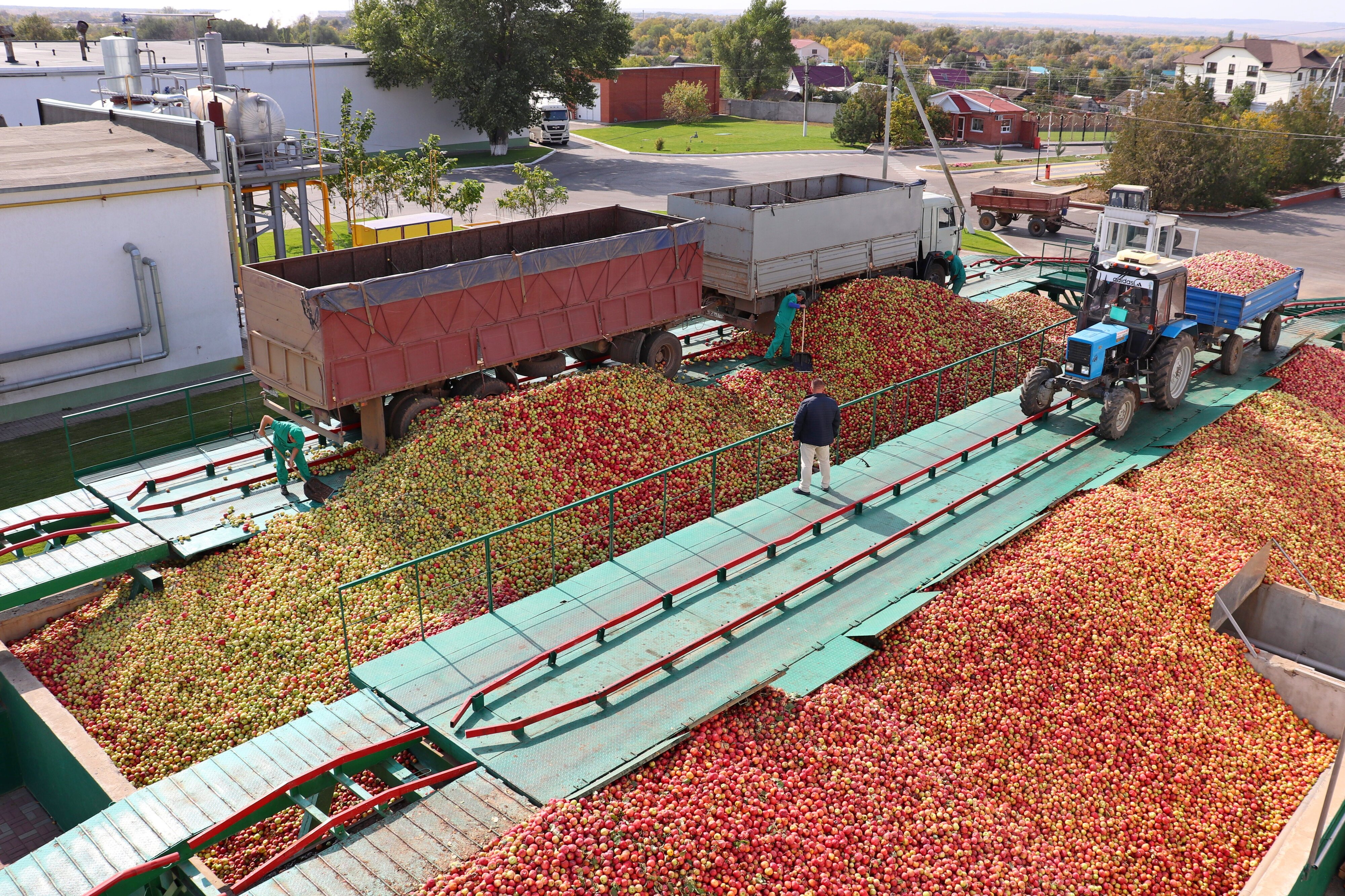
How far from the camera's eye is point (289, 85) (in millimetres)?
51156

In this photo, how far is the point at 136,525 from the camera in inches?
586

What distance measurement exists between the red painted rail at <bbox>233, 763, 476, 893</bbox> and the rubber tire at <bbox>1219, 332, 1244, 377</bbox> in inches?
721

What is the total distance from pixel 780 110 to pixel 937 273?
66.2 meters

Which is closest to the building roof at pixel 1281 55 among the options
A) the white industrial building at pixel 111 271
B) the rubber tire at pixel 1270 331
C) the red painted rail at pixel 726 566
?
the rubber tire at pixel 1270 331

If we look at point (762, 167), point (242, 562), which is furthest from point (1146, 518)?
point (762, 167)

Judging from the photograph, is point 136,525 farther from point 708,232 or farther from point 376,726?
point 708,232

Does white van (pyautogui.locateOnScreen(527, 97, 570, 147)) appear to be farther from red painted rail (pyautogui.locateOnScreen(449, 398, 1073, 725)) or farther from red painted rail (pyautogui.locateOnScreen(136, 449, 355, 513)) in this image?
red painted rail (pyautogui.locateOnScreen(449, 398, 1073, 725))

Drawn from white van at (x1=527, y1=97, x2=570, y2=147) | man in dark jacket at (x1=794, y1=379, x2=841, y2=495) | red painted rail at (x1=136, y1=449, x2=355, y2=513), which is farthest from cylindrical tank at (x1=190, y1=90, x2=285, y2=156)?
white van at (x1=527, y1=97, x2=570, y2=147)

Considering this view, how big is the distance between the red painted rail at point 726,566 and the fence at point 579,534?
1226 millimetres

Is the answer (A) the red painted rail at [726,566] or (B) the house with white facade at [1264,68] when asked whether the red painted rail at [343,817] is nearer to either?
(A) the red painted rail at [726,566]

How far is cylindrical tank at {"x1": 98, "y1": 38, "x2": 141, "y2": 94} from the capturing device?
90.9 ft

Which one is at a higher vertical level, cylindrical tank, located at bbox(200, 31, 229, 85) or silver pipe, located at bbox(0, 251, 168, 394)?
cylindrical tank, located at bbox(200, 31, 229, 85)

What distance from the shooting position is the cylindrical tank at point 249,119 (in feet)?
87.9

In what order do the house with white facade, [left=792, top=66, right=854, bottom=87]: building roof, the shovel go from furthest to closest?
[left=792, top=66, right=854, bottom=87]: building roof, the house with white facade, the shovel
